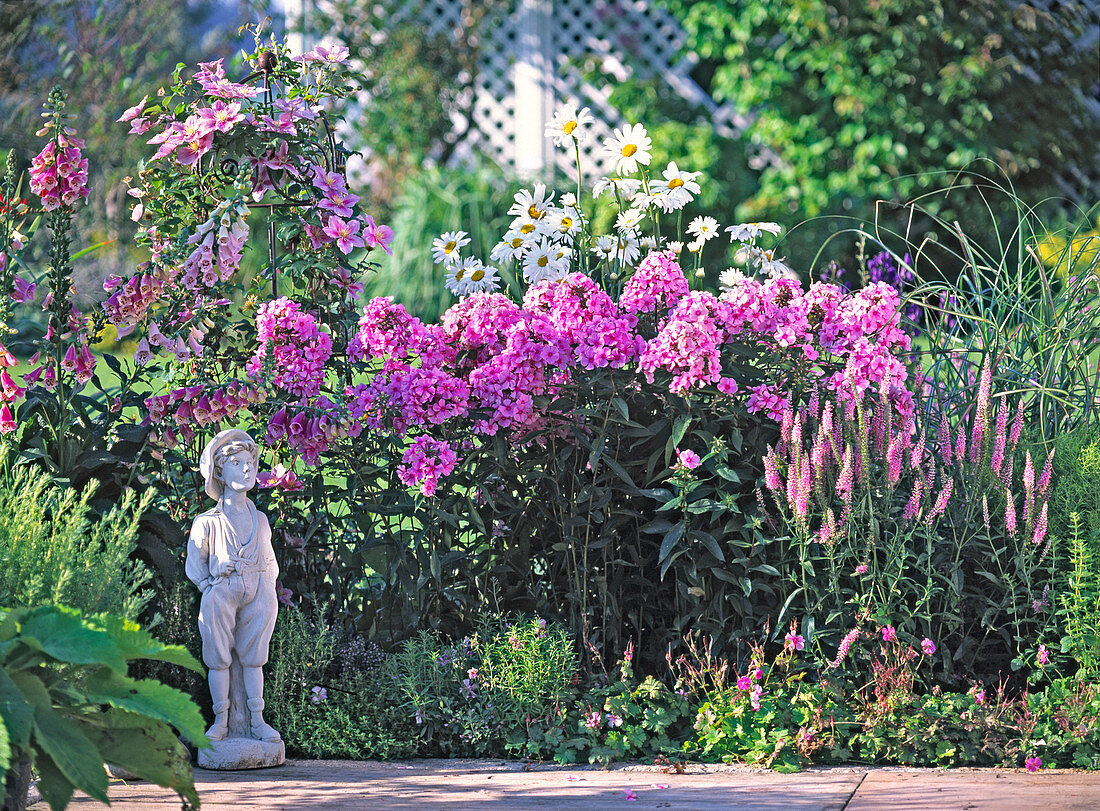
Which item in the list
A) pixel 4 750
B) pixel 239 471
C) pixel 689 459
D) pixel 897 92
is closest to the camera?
pixel 4 750

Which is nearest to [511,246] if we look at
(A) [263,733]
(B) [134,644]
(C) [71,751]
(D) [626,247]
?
(D) [626,247]

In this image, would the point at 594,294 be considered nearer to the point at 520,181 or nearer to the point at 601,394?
the point at 601,394

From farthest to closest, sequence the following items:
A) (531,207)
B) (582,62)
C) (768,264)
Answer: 1. (582,62)
2. (531,207)
3. (768,264)

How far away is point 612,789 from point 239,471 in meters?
1.01

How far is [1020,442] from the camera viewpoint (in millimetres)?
2875

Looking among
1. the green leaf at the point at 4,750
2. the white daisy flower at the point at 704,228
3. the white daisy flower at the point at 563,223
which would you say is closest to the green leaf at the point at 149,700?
the green leaf at the point at 4,750

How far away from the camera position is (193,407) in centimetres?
271

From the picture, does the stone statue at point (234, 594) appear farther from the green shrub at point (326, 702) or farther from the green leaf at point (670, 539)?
the green leaf at point (670, 539)

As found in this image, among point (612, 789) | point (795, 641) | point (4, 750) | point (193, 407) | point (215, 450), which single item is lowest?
point (612, 789)

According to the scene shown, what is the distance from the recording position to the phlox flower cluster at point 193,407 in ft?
8.76

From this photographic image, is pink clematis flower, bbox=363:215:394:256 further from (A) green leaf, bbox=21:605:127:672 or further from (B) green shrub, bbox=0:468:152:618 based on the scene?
(A) green leaf, bbox=21:605:127:672

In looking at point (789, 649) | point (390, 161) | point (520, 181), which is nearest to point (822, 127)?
point (520, 181)

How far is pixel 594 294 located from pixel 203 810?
4.55 feet

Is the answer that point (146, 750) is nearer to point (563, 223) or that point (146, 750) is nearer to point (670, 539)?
point (670, 539)
